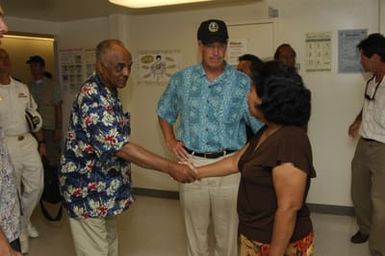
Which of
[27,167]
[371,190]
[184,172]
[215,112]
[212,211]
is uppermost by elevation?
[215,112]

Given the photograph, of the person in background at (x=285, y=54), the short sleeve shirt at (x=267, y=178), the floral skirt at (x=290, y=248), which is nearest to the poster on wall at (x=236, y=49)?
the person in background at (x=285, y=54)

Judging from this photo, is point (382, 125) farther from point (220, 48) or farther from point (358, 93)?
point (220, 48)

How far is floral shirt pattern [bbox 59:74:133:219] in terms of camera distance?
6.69 ft

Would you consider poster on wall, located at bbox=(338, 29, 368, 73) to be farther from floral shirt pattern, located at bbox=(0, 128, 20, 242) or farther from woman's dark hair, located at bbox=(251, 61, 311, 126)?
floral shirt pattern, located at bbox=(0, 128, 20, 242)

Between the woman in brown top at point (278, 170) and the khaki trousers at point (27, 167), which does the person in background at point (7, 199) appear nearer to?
the woman in brown top at point (278, 170)

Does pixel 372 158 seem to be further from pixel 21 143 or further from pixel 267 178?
pixel 21 143

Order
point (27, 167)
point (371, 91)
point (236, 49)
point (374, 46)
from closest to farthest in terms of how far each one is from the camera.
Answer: point (374, 46) → point (371, 91) → point (27, 167) → point (236, 49)

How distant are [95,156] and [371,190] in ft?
7.58

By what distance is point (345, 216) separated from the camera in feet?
14.1

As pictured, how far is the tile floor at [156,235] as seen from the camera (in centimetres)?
357

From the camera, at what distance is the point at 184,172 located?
7.55 ft

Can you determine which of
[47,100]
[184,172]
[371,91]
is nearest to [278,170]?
[184,172]

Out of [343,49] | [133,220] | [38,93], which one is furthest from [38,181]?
[343,49]

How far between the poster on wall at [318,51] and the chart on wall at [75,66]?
9.37ft
